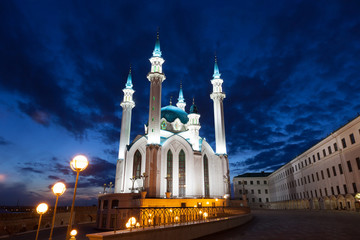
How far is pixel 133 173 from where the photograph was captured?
132 feet

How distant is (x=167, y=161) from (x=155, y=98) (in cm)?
1136

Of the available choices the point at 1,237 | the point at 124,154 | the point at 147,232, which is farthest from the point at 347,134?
the point at 1,237

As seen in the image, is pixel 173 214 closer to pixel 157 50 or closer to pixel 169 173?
pixel 169 173

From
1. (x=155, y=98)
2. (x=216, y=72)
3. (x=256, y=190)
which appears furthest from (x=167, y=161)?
(x=256, y=190)

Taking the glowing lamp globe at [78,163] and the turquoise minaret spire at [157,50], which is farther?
the turquoise minaret spire at [157,50]

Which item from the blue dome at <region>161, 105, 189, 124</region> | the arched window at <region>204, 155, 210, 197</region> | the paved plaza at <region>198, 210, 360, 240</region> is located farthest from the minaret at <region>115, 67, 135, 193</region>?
the paved plaza at <region>198, 210, 360, 240</region>

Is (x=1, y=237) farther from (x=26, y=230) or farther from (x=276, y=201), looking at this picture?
(x=276, y=201)

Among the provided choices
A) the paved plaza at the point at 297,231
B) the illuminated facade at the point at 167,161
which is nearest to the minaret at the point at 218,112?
the illuminated facade at the point at 167,161

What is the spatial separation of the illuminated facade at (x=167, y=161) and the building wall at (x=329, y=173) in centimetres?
1515

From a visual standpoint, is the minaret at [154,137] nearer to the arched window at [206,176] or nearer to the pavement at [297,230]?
the arched window at [206,176]

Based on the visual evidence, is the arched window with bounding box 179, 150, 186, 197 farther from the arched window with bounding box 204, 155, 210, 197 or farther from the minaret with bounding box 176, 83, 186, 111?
the minaret with bounding box 176, 83, 186, 111

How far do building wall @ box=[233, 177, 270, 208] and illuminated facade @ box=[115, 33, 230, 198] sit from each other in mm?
30391

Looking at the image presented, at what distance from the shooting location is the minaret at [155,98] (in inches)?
1497

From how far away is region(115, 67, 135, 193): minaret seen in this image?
4262cm
